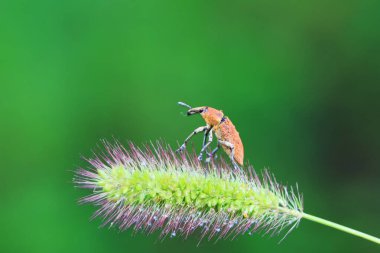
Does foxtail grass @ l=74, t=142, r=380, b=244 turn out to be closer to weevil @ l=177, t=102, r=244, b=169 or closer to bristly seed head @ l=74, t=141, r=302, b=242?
bristly seed head @ l=74, t=141, r=302, b=242

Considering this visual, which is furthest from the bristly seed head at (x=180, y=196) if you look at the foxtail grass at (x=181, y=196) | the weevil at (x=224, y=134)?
the weevil at (x=224, y=134)

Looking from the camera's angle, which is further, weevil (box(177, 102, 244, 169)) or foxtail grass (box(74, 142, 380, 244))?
weevil (box(177, 102, 244, 169))

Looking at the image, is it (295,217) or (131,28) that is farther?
(131,28)

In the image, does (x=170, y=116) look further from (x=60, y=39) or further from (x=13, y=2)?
(x=13, y=2)

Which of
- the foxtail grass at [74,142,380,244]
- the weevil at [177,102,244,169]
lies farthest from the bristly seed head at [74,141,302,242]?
the weevil at [177,102,244,169]

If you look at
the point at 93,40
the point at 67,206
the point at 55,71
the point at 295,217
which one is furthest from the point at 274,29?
the point at 295,217

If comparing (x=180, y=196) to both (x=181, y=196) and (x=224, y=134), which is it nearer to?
(x=181, y=196)

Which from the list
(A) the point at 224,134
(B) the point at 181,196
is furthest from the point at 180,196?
(A) the point at 224,134
